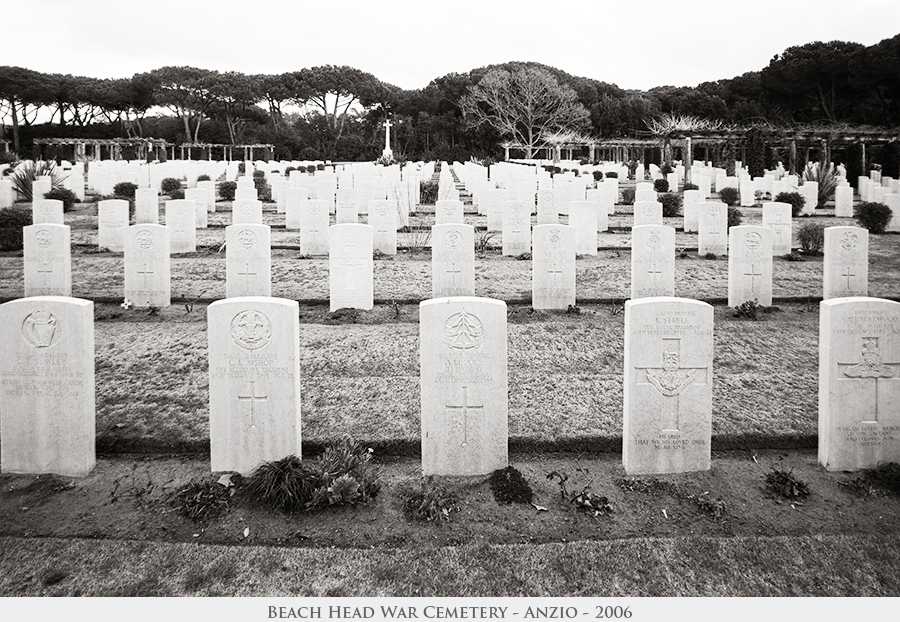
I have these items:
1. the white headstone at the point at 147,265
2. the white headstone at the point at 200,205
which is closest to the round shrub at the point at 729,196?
the white headstone at the point at 200,205

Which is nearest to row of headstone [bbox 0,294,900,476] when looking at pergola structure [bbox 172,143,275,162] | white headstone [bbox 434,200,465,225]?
white headstone [bbox 434,200,465,225]

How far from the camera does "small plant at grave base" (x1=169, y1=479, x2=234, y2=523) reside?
13.9 ft

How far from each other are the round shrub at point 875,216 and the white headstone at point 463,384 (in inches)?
607

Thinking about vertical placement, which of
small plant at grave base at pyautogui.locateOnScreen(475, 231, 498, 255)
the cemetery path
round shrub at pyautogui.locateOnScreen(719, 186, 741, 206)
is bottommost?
the cemetery path

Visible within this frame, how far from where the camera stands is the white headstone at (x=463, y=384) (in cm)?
465

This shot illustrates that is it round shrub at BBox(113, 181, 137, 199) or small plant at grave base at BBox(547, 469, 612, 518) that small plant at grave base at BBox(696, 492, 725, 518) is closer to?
small plant at grave base at BBox(547, 469, 612, 518)

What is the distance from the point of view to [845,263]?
906 cm

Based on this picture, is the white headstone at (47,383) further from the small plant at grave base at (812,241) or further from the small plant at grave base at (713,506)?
the small plant at grave base at (812,241)

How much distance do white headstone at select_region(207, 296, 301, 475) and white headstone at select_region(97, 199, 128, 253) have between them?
9.74m

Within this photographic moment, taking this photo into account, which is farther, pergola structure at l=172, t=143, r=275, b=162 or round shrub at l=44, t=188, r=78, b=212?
pergola structure at l=172, t=143, r=275, b=162

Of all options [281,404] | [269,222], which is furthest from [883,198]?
[281,404]

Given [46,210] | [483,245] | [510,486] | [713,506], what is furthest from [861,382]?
[46,210]

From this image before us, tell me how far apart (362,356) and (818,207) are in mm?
19977

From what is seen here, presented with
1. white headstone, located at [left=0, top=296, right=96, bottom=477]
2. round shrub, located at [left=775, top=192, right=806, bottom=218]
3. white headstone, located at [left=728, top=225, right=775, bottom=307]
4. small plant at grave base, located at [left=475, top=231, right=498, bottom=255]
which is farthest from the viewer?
round shrub, located at [left=775, top=192, right=806, bottom=218]
